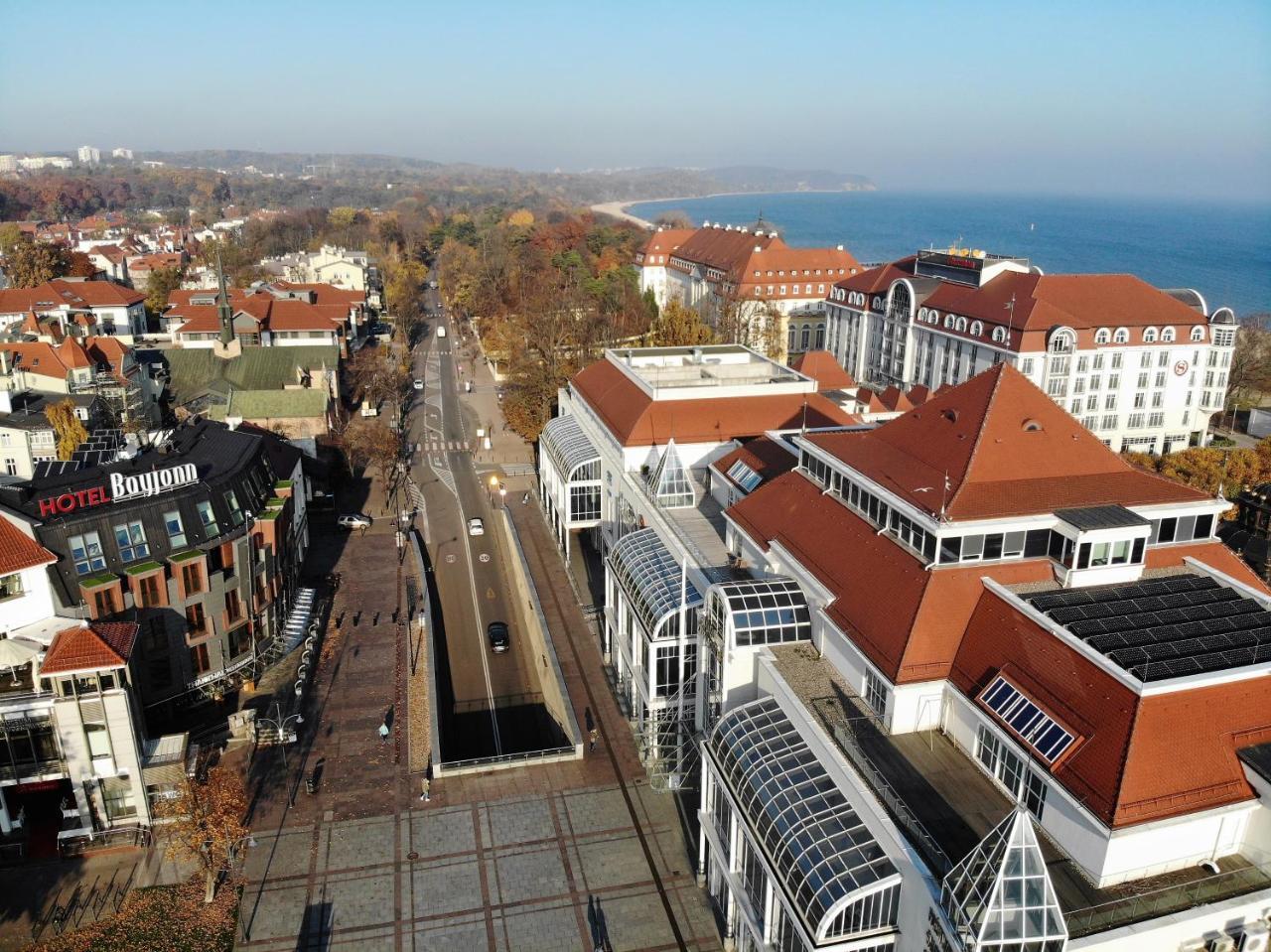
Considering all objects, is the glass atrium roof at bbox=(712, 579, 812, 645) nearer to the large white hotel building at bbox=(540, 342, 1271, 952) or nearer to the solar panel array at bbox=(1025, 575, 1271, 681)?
the large white hotel building at bbox=(540, 342, 1271, 952)

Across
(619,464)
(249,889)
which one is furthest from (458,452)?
(249,889)

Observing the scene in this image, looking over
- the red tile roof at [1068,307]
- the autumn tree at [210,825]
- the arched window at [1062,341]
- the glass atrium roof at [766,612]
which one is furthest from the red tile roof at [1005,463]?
the arched window at [1062,341]

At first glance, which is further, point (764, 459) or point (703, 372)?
point (703, 372)

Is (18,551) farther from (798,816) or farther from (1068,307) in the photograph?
(1068,307)

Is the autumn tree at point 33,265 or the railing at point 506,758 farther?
the autumn tree at point 33,265

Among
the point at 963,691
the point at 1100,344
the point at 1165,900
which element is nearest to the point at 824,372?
the point at 1100,344

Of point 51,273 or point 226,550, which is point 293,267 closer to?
point 51,273

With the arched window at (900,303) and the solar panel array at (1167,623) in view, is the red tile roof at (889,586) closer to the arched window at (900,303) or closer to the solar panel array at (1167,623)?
the solar panel array at (1167,623)

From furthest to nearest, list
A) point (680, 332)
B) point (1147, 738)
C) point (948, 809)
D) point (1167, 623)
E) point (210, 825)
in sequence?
point (680, 332)
point (210, 825)
point (1167, 623)
point (948, 809)
point (1147, 738)
